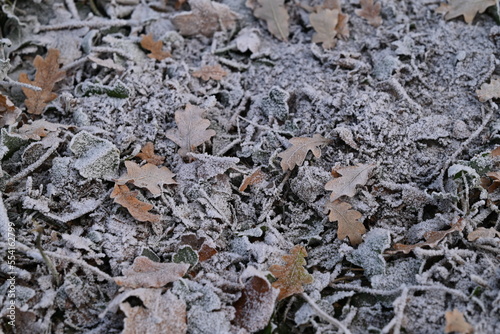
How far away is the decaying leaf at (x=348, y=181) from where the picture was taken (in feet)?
6.45

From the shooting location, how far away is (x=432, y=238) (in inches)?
72.4

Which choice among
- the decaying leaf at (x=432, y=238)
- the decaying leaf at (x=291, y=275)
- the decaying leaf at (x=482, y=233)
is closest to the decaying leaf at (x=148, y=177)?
the decaying leaf at (x=291, y=275)

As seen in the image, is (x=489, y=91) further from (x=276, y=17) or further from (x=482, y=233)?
(x=276, y=17)

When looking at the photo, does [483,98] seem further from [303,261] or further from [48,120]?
[48,120]

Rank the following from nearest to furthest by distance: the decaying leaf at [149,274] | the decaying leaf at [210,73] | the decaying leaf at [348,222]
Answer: the decaying leaf at [149,274] < the decaying leaf at [348,222] < the decaying leaf at [210,73]

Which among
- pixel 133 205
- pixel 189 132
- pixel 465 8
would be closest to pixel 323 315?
pixel 133 205

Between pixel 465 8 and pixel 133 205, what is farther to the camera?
pixel 465 8

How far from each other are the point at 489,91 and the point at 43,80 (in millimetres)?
2228

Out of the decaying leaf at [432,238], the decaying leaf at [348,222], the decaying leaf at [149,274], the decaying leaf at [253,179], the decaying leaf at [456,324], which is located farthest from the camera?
the decaying leaf at [253,179]

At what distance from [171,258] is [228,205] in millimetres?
352

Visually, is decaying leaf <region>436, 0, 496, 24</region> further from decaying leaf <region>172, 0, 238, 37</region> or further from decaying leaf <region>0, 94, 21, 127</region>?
decaying leaf <region>0, 94, 21, 127</region>

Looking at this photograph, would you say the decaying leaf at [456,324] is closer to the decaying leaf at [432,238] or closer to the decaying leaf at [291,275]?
the decaying leaf at [432,238]

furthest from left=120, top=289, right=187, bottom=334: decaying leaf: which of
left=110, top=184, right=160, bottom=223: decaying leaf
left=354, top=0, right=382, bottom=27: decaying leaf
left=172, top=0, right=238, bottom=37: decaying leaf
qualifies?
left=354, top=0, right=382, bottom=27: decaying leaf

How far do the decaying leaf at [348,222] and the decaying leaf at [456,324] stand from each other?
1.49ft
